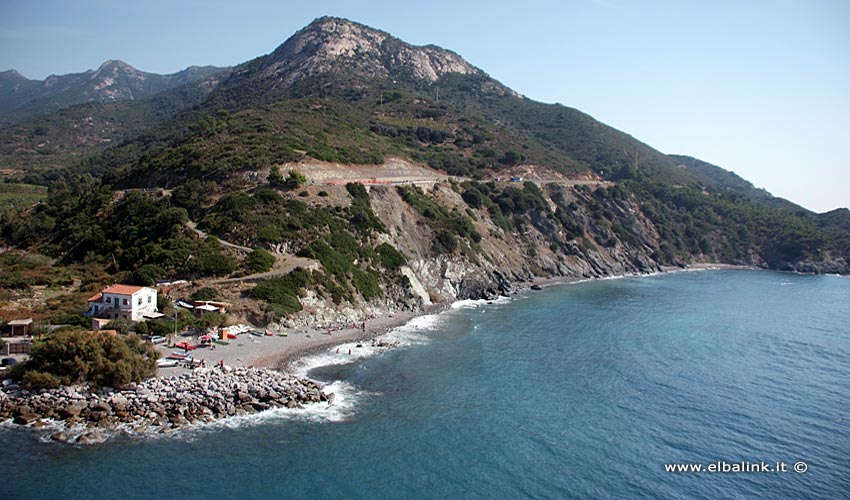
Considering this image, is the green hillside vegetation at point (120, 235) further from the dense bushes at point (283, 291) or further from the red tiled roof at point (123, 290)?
the red tiled roof at point (123, 290)

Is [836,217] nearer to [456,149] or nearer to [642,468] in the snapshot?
[456,149]

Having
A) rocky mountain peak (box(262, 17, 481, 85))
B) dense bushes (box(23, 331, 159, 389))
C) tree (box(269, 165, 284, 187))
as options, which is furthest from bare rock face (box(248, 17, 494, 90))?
dense bushes (box(23, 331, 159, 389))

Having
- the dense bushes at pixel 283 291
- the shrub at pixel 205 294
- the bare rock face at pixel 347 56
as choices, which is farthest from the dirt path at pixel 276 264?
the bare rock face at pixel 347 56

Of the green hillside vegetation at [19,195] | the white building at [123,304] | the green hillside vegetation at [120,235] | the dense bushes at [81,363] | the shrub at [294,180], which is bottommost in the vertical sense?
the dense bushes at [81,363]

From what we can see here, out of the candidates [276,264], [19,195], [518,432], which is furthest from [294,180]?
[19,195]

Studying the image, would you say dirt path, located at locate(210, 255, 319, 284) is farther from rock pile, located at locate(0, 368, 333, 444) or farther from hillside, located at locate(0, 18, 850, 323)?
rock pile, located at locate(0, 368, 333, 444)
